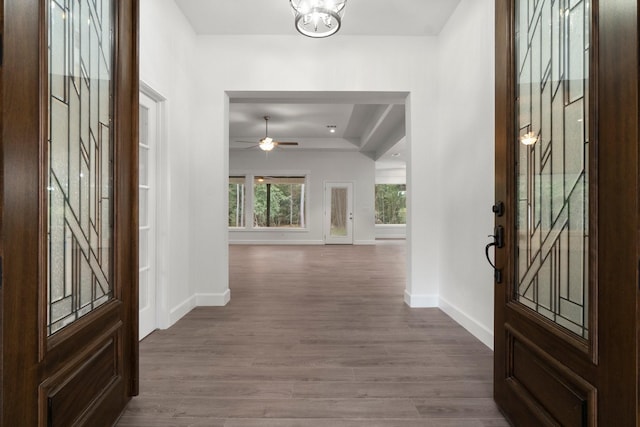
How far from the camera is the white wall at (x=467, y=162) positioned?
9.09 ft

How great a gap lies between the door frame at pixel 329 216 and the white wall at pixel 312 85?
293 inches

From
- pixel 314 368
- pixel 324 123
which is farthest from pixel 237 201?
pixel 314 368

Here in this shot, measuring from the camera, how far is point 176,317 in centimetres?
332

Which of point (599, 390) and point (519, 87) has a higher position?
point (519, 87)

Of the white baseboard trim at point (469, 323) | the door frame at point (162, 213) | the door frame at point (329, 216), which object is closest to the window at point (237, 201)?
the door frame at point (329, 216)

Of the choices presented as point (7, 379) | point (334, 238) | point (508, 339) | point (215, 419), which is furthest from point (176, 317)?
point (334, 238)

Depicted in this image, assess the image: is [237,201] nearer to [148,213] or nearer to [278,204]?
[278,204]

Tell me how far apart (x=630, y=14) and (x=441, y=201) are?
9.34ft

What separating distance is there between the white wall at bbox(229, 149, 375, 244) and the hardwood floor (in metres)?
7.27

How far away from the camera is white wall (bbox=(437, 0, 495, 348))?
2771 millimetres

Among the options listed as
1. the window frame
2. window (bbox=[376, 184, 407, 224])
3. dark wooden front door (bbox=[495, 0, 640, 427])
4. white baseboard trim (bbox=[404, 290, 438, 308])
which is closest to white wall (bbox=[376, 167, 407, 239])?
window (bbox=[376, 184, 407, 224])

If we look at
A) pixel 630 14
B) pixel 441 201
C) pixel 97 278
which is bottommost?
pixel 97 278

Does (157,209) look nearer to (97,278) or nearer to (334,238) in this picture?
(97,278)

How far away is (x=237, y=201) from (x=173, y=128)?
8424 mm
